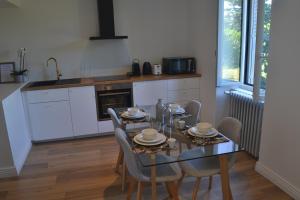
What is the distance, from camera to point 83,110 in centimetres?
392

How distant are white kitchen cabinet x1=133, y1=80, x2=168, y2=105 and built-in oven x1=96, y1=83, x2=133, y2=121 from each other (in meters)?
0.10

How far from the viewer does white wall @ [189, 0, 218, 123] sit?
12.5 feet

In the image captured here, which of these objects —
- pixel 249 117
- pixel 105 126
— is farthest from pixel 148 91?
pixel 249 117

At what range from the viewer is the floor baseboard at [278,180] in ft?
8.11

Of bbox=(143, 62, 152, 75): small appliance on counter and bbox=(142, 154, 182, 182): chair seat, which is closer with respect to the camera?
bbox=(142, 154, 182, 182): chair seat

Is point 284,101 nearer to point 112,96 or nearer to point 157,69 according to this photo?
point 157,69

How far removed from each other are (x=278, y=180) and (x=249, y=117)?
0.84m

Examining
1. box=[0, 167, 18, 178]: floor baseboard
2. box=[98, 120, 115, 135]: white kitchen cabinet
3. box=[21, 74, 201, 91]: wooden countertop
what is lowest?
box=[0, 167, 18, 178]: floor baseboard

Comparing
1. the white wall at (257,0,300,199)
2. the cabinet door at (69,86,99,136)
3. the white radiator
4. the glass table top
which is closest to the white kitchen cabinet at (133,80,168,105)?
the cabinet door at (69,86,99,136)

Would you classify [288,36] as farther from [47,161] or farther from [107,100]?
[47,161]

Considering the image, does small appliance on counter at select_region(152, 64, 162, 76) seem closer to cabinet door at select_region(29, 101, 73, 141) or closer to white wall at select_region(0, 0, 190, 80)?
white wall at select_region(0, 0, 190, 80)

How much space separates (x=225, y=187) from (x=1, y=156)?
2.46 meters

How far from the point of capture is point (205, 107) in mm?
4172

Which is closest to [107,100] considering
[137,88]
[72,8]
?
[137,88]
